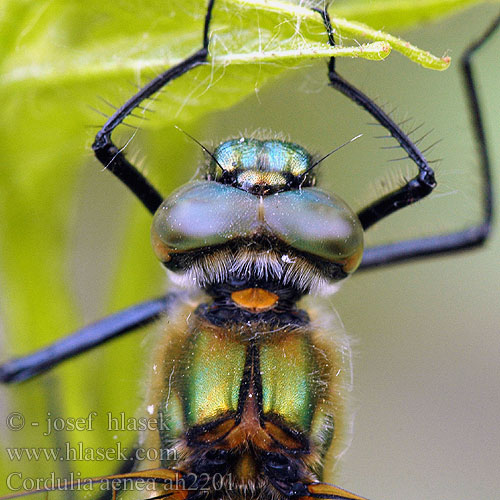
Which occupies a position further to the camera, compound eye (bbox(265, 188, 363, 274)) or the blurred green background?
the blurred green background

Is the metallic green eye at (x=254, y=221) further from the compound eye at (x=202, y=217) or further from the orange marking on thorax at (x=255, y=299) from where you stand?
the orange marking on thorax at (x=255, y=299)

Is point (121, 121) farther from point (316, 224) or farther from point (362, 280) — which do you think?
point (362, 280)

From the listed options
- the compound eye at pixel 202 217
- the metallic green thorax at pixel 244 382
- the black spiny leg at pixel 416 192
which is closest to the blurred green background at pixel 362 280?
the black spiny leg at pixel 416 192

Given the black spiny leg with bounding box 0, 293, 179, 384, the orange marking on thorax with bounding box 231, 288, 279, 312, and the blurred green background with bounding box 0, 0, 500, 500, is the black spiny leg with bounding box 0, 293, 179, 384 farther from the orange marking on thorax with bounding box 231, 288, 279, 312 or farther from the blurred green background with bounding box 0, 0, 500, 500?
the orange marking on thorax with bounding box 231, 288, 279, 312

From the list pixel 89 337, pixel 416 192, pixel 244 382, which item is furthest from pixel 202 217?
pixel 89 337

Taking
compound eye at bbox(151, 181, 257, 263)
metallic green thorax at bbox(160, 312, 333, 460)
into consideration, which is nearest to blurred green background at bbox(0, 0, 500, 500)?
compound eye at bbox(151, 181, 257, 263)

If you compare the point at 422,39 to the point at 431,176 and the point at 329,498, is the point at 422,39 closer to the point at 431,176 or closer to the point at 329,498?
the point at 431,176
